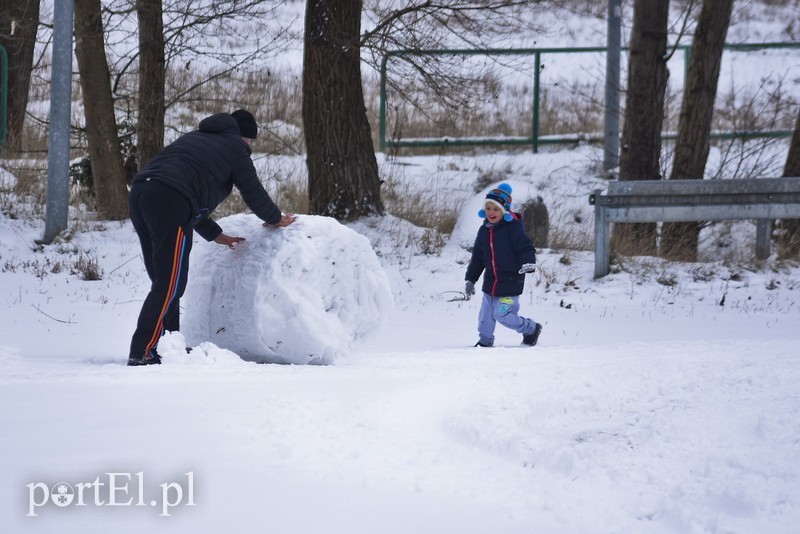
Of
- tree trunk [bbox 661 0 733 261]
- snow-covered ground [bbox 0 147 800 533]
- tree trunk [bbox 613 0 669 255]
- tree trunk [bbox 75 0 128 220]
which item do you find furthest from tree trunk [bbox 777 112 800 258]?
tree trunk [bbox 75 0 128 220]

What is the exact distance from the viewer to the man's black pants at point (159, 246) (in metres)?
5.44

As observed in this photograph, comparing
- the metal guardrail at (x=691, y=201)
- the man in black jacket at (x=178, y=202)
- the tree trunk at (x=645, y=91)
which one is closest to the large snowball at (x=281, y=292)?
the man in black jacket at (x=178, y=202)

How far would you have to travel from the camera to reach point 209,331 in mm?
6070

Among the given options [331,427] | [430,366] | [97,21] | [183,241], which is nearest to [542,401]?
[331,427]

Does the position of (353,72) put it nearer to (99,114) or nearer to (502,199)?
(99,114)

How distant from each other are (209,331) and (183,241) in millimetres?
779

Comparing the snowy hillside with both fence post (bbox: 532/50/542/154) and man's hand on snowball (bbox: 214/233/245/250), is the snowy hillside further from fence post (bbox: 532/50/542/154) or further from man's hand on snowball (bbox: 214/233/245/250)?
fence post (bbox: 532/50/542/154)

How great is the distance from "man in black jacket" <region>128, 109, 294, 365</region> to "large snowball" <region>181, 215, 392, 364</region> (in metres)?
0.19

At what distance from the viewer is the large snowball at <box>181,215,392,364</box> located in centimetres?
583

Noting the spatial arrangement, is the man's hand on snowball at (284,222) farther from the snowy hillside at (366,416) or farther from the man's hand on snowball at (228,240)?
the man's hand on snowball at (228,240)

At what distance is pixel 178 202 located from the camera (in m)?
5.47

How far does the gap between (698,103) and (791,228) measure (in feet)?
7.02

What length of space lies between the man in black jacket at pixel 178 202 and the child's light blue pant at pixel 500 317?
2296 mm

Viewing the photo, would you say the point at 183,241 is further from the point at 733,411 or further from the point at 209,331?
the point at 733,411
